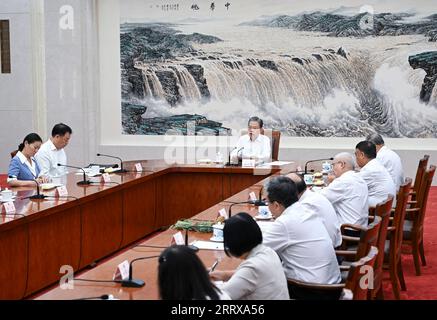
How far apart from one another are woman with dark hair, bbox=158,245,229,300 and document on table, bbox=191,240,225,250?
59.2 inches

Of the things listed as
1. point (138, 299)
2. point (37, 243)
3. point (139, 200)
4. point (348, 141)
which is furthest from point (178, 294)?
point (348, 141)

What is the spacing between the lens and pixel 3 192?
15.8 feet

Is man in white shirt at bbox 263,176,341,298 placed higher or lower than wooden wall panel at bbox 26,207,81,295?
higher

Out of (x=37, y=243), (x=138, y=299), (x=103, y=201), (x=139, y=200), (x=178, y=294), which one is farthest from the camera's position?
(x=139, y=200)

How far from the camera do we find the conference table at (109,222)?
3367 millimetres

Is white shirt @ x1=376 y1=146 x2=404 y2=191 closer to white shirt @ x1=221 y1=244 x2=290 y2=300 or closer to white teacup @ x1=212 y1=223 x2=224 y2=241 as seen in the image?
white teacup @ x1=212 y1=223 x2=224 y2=241

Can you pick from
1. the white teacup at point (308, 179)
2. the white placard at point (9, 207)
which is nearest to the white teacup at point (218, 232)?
the white placard at point (9, 207)

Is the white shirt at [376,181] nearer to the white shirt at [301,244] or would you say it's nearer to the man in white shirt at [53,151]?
the white shirt at [301,244]

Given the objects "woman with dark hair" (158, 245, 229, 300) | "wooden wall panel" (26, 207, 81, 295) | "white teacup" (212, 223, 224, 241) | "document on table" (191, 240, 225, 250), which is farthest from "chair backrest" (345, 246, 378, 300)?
"wooden wall panel" (26, 207, 81, 295)

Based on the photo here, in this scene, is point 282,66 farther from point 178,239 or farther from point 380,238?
point 178,239

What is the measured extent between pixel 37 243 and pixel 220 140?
5314mm

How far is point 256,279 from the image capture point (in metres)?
2.72

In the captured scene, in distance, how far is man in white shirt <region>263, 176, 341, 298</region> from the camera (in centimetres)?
339

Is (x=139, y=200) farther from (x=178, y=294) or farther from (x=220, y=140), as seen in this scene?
(x=178, y=294)
